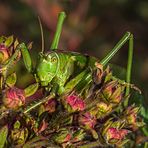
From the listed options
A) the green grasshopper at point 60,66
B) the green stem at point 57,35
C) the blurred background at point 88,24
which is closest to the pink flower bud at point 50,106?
the green grasshopper at point 60,66

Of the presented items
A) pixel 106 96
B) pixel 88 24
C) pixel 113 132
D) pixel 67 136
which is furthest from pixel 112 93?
pixel 88 24

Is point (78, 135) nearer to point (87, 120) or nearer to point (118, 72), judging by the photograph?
point (87, 120)

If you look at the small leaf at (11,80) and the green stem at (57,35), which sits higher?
the green stem at (57,35)

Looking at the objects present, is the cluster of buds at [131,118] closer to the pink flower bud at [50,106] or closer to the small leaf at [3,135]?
the pink flower bud at [50,106]

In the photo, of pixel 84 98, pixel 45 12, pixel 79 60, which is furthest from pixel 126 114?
pixel 45 12

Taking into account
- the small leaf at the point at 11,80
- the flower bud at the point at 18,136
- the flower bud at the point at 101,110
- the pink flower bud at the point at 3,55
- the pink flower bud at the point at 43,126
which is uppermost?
the pink flower bud at the point at 3,55

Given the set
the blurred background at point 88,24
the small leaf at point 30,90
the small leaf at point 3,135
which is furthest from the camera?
the blurred background at point 88,24

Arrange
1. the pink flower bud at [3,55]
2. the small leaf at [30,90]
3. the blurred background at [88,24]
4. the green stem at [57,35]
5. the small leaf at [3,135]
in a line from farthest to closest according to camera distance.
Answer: the blurred background at [88,24] < the green stem at [57,35] < the pink flower bud at [3,55] < the small leaf at [30,90] < the small leaf at [3,135]

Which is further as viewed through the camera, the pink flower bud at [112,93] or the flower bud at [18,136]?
the pink flower bud at [112,93]
